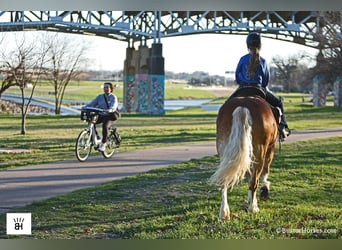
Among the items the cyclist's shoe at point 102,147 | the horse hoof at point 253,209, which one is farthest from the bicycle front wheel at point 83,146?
the horse hoof at point 253,209

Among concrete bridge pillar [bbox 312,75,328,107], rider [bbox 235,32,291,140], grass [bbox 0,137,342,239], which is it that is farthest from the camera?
concrete bridge pillar [bbox 312,75,328,107]

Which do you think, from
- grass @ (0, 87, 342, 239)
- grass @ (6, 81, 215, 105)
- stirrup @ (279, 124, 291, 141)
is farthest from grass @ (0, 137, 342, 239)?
grass @ (6, 81, 215, 105)

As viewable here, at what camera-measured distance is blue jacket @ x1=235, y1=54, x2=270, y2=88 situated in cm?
532

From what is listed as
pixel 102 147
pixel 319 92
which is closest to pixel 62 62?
pixel 102 147

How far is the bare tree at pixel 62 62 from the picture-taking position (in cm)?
658

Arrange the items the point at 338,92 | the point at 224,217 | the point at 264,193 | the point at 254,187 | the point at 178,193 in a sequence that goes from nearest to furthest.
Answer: the point at 224,217 < the point at 254,187 < the point at 264,193 < the point at 178,193 < the point at 338,92

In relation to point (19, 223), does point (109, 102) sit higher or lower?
higher

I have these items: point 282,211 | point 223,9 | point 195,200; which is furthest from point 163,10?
point 282,211

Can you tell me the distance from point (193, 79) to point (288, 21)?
1.15 m

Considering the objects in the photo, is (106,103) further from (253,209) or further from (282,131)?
(253,209)

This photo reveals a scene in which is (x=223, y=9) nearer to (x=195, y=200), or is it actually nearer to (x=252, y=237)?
(x=195, y=200)

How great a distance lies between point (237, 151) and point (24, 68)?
2888mm

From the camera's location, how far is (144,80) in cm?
666

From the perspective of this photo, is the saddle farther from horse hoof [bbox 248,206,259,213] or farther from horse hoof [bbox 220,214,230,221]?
horse hoof [bbox 220,214,230,221]
